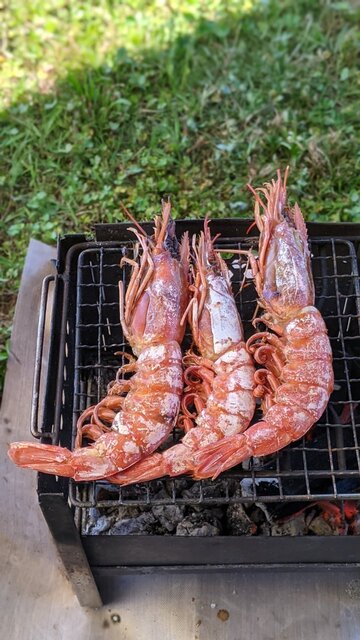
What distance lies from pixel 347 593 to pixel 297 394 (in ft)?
3.77

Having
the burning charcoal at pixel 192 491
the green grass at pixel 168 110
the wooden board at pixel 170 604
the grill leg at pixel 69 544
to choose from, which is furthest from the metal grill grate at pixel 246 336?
the green grass at pixel 168 110

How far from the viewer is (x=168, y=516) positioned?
2943 mm

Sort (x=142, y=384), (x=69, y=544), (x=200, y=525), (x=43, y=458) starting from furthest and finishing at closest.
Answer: (x=200, y=525) < (x=142, y=384) < (x=69, y=544) < (x=43, y=458)

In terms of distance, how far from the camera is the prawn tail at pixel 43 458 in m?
2.33

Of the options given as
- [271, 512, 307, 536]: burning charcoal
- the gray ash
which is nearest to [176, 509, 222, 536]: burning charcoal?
the gray ash

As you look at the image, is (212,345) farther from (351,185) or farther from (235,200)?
(351,185)

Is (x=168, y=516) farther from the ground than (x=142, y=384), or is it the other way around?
(x=142, y=384)

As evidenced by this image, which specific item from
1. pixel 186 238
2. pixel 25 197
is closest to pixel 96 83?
pixel 25 197

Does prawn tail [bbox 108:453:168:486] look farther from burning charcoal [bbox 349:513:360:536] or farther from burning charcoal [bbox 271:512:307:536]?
burning charcoal [bbox 349:513:360:536]

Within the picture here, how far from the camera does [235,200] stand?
4477 mm

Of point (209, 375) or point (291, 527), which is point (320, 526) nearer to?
point (291, 527)

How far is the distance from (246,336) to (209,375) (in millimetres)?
501

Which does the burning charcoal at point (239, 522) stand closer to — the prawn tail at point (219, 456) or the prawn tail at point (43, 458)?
the prawn tail at point (219, 456)

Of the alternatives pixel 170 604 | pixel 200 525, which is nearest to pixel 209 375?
pixel 200 525
